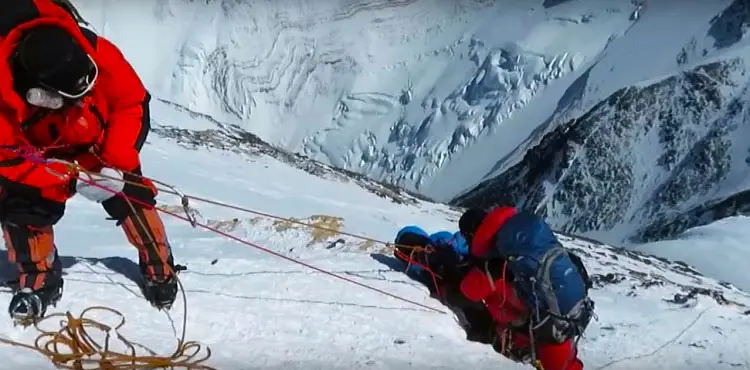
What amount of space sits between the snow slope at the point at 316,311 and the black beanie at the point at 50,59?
149cm

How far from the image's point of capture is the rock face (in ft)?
217

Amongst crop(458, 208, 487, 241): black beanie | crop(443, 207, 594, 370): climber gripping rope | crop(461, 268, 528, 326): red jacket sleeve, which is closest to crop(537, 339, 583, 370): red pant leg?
crop(443, 207, 594, 370): climber gripping rope

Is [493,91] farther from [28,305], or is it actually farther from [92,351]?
[92,351]

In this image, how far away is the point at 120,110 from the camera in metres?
5.36

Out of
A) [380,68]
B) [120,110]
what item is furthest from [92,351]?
[380,68]

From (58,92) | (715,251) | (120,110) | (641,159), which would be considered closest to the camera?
(58,92)

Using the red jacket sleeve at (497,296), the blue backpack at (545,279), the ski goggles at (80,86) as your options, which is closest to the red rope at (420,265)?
→ the red jacket sleeve at (497,296)

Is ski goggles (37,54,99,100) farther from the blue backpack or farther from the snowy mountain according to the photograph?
the snowy mountain

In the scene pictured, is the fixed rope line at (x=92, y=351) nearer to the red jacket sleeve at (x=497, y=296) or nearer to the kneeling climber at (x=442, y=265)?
the red jacket sleeve at (x=497, y=296)

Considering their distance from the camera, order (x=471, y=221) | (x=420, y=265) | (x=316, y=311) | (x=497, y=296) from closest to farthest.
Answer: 1. (x=497, y=296)
2. (x=316, y=311)
3. (x=471, y=221)
4. (x=420, y=265)

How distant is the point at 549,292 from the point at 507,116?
310ft

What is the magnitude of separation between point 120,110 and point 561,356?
3114 mm

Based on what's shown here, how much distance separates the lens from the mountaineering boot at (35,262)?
5.43 meters

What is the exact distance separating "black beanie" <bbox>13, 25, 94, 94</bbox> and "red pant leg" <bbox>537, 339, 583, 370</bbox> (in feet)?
10.7
